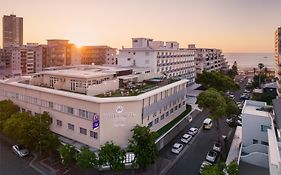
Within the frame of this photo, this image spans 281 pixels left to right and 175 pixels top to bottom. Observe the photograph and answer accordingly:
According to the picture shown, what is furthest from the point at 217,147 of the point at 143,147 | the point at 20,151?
the point at 20,151

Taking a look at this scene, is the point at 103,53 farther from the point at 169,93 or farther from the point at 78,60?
the point at 169,93

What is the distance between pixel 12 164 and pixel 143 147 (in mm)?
12550

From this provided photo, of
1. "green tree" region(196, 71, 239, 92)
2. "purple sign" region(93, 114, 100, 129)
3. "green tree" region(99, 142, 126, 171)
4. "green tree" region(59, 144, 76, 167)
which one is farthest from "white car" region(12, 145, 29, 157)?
"green tree" region(196, 71, 239, 92)

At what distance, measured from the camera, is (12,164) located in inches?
901

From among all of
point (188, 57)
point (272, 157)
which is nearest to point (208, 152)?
point (272, 157)

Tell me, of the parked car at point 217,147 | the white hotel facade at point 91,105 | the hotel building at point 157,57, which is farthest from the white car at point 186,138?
the hotel building at point 157,57

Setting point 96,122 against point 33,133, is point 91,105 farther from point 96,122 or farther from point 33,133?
point 33,133

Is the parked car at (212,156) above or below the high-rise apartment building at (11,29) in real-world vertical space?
below

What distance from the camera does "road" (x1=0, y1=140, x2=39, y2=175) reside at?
2144 centimetres

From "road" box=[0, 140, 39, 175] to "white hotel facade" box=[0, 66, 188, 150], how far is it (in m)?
4.14

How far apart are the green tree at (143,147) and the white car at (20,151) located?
11.2m

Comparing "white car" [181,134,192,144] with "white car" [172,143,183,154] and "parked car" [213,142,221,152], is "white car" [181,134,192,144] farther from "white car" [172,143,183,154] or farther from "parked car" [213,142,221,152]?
"parked car" [213,142,221,152]

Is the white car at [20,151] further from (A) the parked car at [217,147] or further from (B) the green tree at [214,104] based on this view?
(A) the parked car at [217,147]

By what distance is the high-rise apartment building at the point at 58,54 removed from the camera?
75.3m
